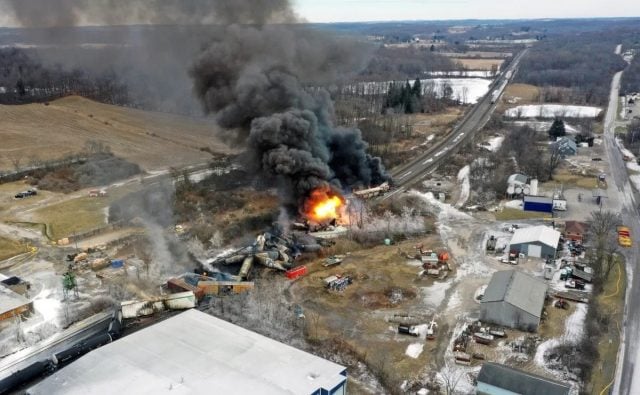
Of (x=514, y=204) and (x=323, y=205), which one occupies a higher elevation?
(x=323, y=205)

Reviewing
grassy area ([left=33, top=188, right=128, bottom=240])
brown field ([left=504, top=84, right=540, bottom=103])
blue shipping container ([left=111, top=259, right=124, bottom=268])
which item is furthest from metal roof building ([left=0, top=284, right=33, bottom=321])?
brown field ([left=504, top=84, right=540, bottom=103])

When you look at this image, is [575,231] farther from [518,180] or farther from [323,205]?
[323,205]

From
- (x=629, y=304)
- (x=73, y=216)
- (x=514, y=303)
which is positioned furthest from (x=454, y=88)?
(x=514, y=303)

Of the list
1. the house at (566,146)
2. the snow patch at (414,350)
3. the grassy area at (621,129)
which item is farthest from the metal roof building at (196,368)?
the grassy area at (621,129)

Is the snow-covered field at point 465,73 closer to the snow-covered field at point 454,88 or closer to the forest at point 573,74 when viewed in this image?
the snow-covered field at point 454,88

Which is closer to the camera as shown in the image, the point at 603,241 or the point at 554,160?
the point at 603,241

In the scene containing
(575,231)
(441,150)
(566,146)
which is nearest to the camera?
(575,231)
